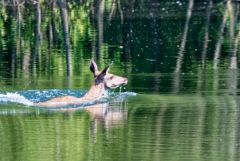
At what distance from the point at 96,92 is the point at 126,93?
2.88 ft

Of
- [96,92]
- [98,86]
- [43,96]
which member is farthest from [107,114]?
[43,96]

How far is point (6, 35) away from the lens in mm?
34719

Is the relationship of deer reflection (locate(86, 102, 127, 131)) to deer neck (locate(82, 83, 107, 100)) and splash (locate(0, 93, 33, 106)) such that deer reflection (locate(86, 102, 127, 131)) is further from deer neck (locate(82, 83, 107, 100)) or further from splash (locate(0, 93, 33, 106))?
splash (locate(0, 93, 33, 106))

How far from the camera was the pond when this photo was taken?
13.3 metres

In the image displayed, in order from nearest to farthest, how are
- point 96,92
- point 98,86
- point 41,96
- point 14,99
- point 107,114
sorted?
point 107,114
point 14,99
point 96,92
point 98,86
point 41,96

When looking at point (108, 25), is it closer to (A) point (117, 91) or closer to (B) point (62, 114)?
(A) point (117, 91)

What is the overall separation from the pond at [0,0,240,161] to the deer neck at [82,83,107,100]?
166mm

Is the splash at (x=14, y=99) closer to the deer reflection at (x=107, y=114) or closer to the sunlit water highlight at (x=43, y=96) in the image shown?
the sunlit water highlight at (x=43, y=96)

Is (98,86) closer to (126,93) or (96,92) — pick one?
(96,92)

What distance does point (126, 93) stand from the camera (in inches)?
752

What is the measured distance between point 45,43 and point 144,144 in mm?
18276

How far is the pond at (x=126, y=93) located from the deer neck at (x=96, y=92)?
17 cm

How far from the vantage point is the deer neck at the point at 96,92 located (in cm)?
1830

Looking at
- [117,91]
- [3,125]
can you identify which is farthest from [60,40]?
[3,125]
